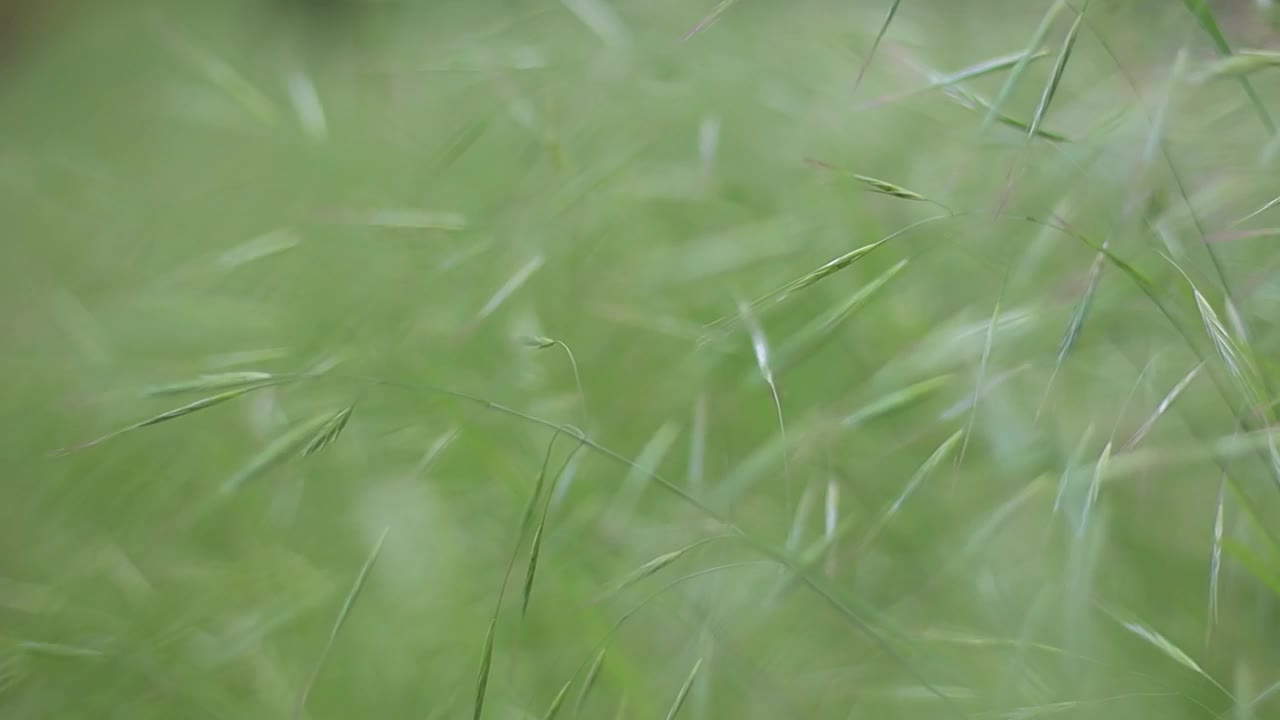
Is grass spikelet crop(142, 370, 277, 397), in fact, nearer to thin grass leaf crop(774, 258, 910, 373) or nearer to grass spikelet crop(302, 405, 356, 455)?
grass spikelet crop(302, 405, 356, 455)

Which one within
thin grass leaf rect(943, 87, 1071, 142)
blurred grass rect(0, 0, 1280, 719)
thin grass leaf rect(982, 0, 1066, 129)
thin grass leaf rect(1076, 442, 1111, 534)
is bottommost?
blurred grass rect(0, 0, 1280, 719)

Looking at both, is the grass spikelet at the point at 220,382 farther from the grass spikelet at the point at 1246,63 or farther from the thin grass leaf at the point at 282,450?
the grass spikelet at the point at 1246,63

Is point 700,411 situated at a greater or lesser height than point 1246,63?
lesser

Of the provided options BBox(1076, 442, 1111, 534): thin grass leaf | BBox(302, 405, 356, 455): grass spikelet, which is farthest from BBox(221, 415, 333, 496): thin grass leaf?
BBox(1076, 442, 1111, 534): thin grass leaf

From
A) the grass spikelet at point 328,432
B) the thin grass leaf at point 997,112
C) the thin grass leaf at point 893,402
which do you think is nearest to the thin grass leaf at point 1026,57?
the thin grass leaf at point 997,112

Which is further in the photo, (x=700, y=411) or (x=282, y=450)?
(x=700, y=411)

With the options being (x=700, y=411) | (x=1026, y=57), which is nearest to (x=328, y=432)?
(x=700, y=411)

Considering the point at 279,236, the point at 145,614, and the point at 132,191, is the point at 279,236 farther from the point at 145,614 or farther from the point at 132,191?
the point at 132,191

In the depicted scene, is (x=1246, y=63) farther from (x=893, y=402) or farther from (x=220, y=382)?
(x=220, y=382)
